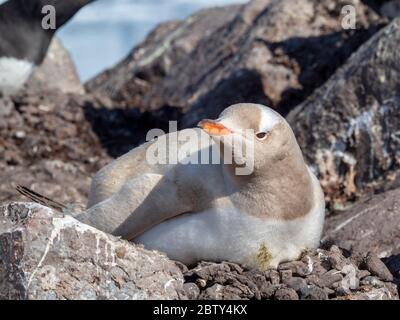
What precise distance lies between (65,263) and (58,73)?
12.7 m

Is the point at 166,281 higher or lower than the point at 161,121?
higher

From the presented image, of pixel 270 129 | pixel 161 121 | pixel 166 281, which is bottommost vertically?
pixel 161 121

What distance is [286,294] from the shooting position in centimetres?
609

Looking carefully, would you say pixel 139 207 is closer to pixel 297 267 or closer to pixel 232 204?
pixel 232 204

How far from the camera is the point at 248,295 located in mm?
6137

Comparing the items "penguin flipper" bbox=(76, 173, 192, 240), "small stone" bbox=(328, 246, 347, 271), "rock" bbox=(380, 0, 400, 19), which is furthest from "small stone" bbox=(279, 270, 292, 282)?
"rock" bbox=(380, 0, 400, 19)

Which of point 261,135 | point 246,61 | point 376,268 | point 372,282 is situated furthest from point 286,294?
point 246,61

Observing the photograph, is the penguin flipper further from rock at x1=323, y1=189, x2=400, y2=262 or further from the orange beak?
rock at x1=323, y1=189, x2=400, y2=262

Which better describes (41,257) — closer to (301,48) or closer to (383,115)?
(383,115)

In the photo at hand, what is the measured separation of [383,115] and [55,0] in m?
5.99

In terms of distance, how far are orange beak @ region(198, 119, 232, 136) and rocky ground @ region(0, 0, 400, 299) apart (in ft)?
2.95

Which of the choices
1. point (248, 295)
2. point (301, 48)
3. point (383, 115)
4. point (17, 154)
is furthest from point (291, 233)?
point (301, 48)

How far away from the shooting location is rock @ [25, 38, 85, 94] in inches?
688

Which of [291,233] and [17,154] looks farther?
[17,154]
